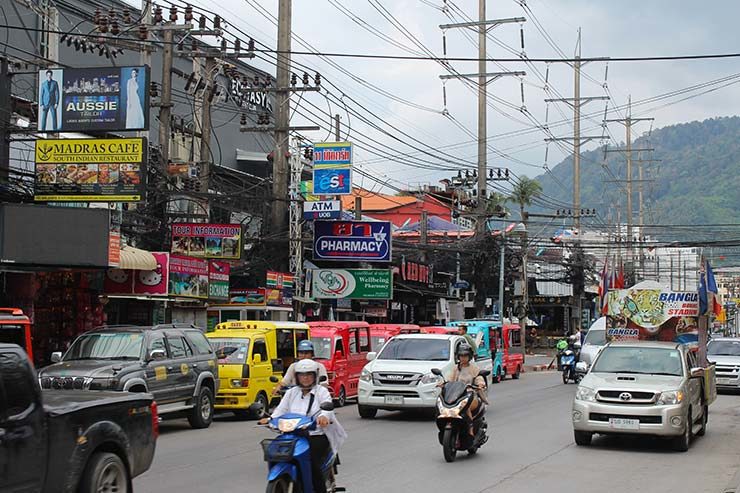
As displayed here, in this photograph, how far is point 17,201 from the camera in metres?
23.1

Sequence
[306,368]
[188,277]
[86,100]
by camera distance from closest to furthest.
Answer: [306,368] → [86,100] → [188,277]

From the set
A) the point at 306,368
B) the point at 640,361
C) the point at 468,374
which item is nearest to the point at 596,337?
the point at 640,361

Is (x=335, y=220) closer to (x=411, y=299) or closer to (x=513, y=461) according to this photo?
(x=411, y=299)

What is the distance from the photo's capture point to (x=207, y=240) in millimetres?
28453

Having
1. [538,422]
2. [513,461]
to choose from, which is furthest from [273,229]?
[513,461]

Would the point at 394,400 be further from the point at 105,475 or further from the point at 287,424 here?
the point at 105,475

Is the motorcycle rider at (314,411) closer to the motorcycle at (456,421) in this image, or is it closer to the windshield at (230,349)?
the motorcycle at (456,421)

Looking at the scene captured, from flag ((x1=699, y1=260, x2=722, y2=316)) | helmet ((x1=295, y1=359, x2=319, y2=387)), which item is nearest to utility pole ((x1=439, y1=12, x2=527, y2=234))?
flag ((x1=699, y1=260, x2=722, y2=316))

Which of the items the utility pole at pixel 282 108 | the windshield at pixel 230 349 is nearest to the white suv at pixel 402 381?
the windshield at pixel 230 349

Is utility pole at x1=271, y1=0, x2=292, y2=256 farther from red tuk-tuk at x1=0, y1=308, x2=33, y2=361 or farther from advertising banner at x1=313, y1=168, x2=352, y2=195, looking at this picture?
red tuk-tuk at x1=0, y1=308, x2=33, y2=361

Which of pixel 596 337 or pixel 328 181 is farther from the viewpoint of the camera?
pixel 328 181

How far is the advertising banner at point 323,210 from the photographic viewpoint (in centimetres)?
3572

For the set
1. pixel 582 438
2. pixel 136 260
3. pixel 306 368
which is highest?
pixel 136 260

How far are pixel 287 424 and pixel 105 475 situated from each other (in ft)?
5.51
